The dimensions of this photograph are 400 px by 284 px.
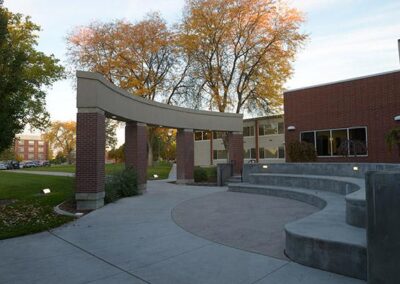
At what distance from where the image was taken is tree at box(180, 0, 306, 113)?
27.6 meters

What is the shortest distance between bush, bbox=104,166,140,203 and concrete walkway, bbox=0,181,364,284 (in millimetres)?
4565

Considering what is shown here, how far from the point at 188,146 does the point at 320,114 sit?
28.1 feet

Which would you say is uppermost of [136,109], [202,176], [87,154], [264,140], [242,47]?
[242,47]

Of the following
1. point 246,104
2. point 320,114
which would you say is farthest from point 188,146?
point 246,104

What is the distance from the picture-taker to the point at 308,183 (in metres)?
12.9

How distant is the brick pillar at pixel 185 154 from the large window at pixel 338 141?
24.9 ft

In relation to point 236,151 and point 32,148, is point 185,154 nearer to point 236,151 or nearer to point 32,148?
point 236,151

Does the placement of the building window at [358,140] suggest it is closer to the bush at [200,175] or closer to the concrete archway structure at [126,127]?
the concrete archway structure at [126,127]

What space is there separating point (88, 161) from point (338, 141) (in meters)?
15.1

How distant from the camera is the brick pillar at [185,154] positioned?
64.3 feet

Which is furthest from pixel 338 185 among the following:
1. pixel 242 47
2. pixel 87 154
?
pixel 242 47

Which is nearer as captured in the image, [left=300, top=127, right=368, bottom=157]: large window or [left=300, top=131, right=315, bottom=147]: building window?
[left=300, top=127, right=368, bottom=157]: large window

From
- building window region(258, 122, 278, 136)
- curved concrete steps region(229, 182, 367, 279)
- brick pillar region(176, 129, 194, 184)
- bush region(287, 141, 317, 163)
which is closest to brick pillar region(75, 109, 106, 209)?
curved concrete steps region(229, 182, 367, 279)

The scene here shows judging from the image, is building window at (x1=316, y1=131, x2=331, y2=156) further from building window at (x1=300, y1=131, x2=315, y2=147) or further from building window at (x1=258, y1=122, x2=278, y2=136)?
building window at (x1=258, y1=122, x2=278, y2=136)
